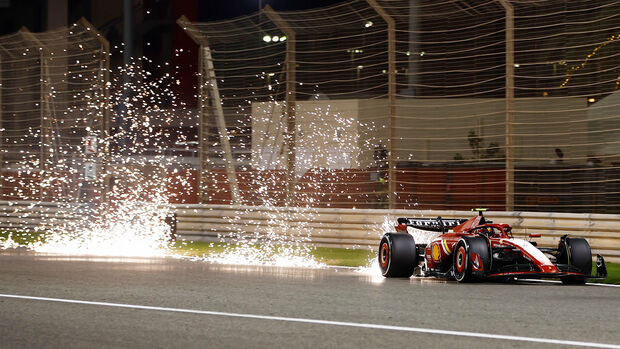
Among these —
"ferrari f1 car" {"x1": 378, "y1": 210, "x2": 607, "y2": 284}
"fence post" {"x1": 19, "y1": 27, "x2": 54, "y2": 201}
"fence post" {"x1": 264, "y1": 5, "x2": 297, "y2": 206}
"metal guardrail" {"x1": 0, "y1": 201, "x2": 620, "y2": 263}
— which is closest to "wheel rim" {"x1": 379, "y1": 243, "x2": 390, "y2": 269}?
"ferrari f1 car" {"x1": 378, "y1": 210, "x2": 607, "y2": 284}

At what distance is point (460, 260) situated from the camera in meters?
12.0

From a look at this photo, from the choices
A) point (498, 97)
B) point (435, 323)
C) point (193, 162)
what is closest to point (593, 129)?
point (498, 97)

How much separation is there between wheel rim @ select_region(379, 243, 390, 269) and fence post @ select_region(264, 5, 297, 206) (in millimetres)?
5474

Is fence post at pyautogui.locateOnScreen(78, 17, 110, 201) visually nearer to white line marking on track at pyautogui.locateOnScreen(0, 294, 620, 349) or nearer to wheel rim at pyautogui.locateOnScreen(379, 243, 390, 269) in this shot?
wheel rim at pyautogui.locateOnScreen(379, 243, 390, 269)

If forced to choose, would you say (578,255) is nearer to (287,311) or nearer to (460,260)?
(460,260)

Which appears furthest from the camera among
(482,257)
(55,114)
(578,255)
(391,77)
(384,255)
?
(55,114)

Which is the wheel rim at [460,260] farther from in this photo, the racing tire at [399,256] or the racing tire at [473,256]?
the racing tire at [399,256]

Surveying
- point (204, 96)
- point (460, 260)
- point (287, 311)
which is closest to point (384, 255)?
point (460, 260)

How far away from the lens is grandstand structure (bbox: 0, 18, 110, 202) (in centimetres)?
2202

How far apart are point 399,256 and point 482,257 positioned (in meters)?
1.26

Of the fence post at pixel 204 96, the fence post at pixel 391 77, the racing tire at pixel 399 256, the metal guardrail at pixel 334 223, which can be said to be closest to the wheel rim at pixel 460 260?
the racing tire at pixel 399 256

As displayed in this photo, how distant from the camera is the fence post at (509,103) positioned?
51.0 feet

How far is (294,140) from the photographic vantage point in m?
18.5

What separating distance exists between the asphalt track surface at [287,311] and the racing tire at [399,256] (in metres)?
0.27
